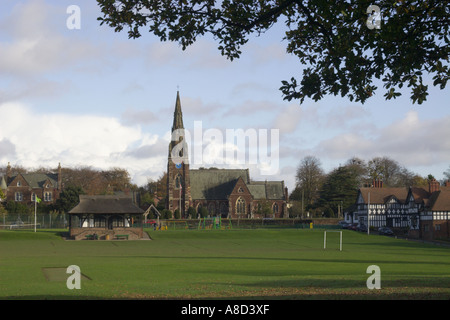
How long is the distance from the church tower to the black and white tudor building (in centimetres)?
3347

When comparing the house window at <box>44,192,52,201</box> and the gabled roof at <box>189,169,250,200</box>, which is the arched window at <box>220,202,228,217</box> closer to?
the gabled roof at <box>189,169,250,200</box>

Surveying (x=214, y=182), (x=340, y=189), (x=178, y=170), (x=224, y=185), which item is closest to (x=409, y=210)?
(x=340, y=189)

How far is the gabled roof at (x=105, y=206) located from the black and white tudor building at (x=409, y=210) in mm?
30806

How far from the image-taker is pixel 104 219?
70438 mm

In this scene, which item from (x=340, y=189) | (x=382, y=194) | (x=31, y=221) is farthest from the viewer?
(x=340, y=189)

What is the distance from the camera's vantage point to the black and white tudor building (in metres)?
72.9

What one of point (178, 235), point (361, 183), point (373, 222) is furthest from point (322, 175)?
point (178, 235)

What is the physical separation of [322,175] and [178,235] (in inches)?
2241

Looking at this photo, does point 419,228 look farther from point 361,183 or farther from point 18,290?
point 18,290

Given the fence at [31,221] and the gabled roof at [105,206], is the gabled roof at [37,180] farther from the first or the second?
the gabled roof at [105,206]

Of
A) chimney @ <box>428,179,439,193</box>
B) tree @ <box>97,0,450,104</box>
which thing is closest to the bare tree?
chimney @ <box>428,179,439,193</box>

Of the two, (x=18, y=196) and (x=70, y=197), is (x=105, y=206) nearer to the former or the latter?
(x=70, y=197)

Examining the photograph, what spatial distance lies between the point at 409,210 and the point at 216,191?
49564 mm
